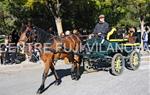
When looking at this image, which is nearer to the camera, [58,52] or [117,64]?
[58,52]

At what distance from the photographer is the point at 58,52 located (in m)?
13.6

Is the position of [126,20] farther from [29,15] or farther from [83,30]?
[29,15]

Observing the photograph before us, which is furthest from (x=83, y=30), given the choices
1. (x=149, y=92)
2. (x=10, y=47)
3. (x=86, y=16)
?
(x=149, y=92)

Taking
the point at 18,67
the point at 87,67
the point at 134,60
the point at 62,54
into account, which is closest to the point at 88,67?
the point at 87,67

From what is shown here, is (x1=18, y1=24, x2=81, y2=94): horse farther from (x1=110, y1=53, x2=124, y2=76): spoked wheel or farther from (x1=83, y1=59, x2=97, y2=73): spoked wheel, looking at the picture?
(x1=83, y1=59, x2=97, y2=73): spoked wheel

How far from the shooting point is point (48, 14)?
33375 millimetres

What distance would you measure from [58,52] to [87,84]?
1.36m

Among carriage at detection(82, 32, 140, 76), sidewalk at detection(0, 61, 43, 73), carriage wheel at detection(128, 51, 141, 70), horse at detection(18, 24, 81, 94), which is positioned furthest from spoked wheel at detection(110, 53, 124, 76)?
sidewalk at detection(0, 61, 43, 73)

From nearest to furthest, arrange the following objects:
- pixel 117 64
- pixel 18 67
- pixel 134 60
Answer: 1. pixel 117 64
2. pixel 134 60
3. pixel 18 67

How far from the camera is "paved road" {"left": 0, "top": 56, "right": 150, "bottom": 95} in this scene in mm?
12359

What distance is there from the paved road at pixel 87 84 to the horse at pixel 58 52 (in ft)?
1.08

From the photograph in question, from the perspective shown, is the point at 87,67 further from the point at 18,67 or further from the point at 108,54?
the point at 18,67

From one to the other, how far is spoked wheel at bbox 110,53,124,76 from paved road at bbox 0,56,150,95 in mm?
209

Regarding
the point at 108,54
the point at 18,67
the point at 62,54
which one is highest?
the point at 62,54
